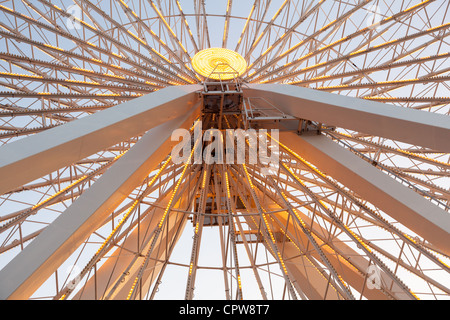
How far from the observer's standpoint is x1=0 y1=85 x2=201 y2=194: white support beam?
20.7 ft

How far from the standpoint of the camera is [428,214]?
336 inches

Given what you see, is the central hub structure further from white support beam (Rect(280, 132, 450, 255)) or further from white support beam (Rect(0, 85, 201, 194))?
white support beam (Rect(280, 132, 450, 255))

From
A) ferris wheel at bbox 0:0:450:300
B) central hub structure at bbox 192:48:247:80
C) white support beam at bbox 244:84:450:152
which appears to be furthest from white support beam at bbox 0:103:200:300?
white support beam at bbox 244:84:450:152

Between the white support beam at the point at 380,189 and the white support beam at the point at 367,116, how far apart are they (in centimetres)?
123

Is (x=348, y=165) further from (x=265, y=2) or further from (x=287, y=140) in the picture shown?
(x=265, y=2)

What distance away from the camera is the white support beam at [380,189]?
856 cm

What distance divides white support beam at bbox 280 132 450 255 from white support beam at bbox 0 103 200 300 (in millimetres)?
4191

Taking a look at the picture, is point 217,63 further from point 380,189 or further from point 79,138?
point 380,189

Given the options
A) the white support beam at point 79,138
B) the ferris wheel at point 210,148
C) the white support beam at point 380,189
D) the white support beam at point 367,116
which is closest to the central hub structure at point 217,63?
the ferris wheel at point 210,148

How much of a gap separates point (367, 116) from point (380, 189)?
2.18 meters

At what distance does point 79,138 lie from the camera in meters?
7.21

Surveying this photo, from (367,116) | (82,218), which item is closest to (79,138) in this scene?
(82,218)
